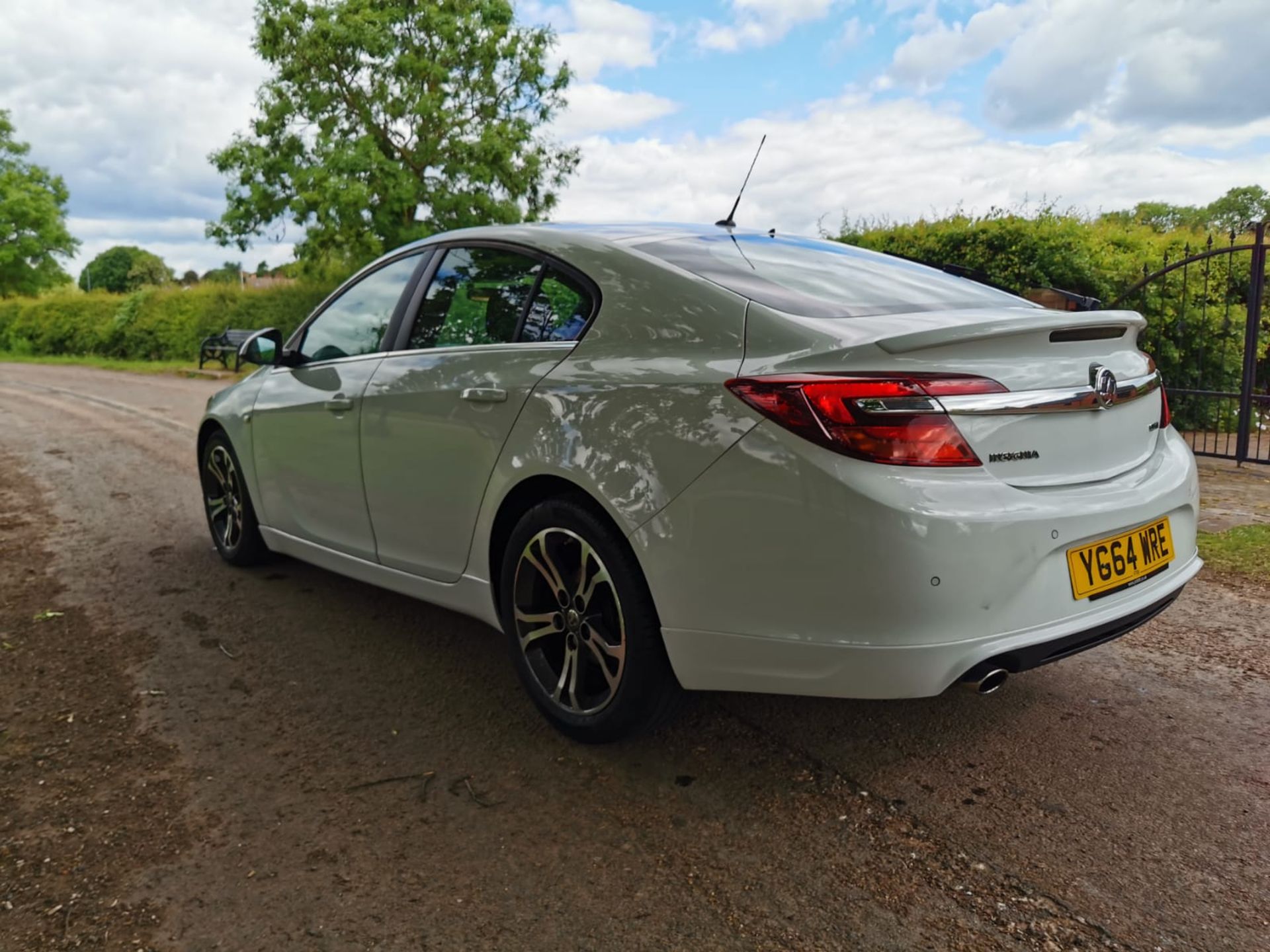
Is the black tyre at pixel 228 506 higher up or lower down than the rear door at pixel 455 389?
lower down

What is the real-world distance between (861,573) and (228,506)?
3872mm

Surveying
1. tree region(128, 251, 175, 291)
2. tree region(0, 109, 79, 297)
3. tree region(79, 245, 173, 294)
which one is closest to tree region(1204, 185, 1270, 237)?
tree region(0, 109, 79, 297)

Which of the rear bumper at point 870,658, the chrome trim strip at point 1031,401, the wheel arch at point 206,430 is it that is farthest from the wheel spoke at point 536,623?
the wheel arch at point 206,430

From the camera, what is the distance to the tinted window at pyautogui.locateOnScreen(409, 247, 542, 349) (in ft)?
11.0

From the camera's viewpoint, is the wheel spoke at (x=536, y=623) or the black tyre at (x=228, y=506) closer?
the wheel spoke at (x=536, y=623)

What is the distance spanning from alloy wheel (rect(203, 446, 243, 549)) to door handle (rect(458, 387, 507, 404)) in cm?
218

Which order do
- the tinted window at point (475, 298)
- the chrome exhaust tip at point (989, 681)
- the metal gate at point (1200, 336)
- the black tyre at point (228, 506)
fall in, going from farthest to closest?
the metal gate at point (1200, 336)
the black tyre at point (228, 506)
the tinted window at point (475, 298)
the chrome exhaust tip at point (989, 681)

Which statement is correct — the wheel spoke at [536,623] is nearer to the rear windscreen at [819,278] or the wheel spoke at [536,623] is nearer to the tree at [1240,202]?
the rear windscreen at [819,278]

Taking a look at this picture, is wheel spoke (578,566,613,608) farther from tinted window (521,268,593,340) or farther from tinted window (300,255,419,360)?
tinted window (300,255,419,360)

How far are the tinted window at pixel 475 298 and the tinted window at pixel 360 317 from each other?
25 centimetres

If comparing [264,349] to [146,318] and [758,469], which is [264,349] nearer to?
[758,469]

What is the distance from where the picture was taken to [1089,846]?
2.43 m

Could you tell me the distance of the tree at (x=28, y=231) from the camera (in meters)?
48.1

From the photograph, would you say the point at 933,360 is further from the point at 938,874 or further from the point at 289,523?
the point at 289,523
